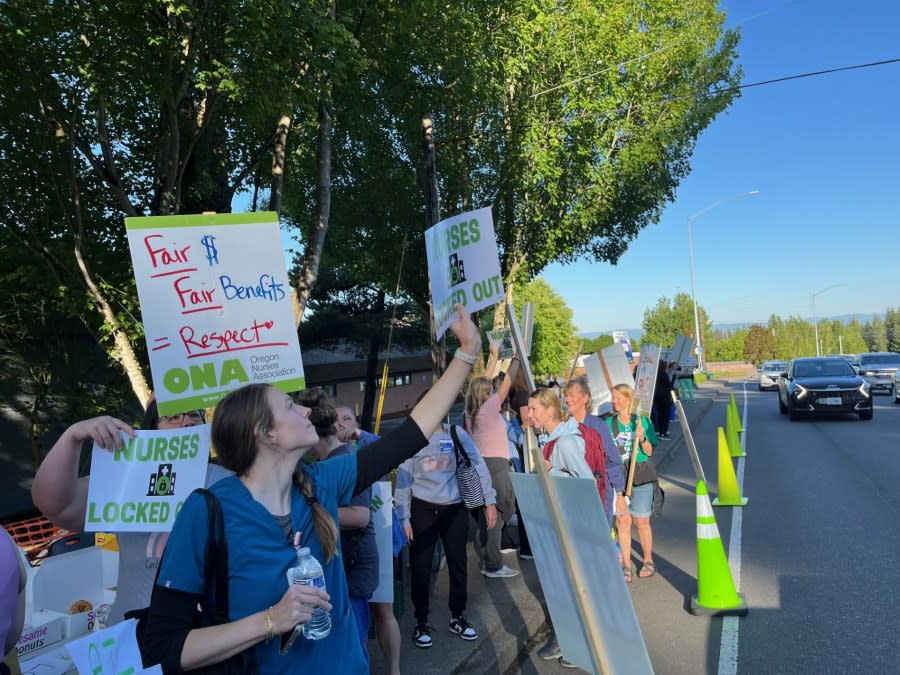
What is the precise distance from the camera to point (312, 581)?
75.5 inches

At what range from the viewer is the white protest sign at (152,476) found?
3.05 metres

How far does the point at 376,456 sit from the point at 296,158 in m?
11.1

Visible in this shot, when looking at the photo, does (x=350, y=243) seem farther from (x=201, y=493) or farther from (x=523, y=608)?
(x=201, y=493)

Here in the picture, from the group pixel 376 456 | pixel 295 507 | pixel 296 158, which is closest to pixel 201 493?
pixel 295 507

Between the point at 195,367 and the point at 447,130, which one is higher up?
the point at 447,130

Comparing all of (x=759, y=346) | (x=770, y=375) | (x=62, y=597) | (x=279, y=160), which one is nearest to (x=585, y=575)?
(x=62, y=597)

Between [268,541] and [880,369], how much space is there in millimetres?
31224

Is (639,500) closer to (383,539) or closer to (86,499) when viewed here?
(383,539)

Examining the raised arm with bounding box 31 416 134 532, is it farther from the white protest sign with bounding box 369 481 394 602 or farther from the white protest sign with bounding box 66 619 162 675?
the white protest sign with bounding box 369 481 394 602

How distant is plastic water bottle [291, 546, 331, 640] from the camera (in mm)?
1910

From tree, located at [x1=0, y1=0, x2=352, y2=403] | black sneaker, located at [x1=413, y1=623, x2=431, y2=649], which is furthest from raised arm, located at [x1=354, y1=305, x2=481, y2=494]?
tree, located at [x1=0, y1=0, x2=352, y2=403]

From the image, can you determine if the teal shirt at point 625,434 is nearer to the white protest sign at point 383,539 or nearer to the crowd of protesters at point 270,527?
the crowd of protesters at point 270,527

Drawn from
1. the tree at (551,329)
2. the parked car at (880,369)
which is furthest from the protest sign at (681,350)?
the tree at (551,329)

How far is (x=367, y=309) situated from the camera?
23.7 meters
